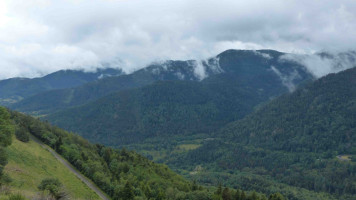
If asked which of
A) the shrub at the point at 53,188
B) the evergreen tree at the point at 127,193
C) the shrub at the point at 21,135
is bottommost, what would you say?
the evergreen tree at the point at 127,193

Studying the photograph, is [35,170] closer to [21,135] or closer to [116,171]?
[21,135]

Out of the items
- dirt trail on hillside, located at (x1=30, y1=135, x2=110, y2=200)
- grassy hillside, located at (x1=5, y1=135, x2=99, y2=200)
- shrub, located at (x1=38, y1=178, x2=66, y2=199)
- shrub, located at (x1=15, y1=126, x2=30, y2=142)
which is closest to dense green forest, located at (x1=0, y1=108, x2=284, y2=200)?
shrub, located at (x1=15, y1=126, x2=30, y2=142)

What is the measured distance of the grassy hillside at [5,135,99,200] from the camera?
71.6m

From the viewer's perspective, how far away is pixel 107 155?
12575 centimetres

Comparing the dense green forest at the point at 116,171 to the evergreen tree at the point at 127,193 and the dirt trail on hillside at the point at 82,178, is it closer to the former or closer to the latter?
the evergreen tree at the point at 127,193

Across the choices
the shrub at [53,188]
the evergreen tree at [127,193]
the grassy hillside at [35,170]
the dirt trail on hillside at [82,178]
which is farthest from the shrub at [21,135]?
the shrub at [53,188]

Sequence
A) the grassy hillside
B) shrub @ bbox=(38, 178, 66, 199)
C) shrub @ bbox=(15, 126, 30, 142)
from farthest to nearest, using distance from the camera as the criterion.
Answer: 1. shrub @ bbox=(15, 126, 30, 142)
2. the grassy hillside
3. shrub @ bbox=(38, 178, 66, 199)

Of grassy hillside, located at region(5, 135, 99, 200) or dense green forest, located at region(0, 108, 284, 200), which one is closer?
grassy hillside, located at region(5, 135, 99, 200)

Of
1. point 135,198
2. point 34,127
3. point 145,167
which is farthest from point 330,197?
point 34,127

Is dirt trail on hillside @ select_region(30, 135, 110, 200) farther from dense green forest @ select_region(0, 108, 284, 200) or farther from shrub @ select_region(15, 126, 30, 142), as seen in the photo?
shrub @ select_region(15, 126, 30, 142)

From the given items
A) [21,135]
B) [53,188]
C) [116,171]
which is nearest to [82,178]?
[116,171]

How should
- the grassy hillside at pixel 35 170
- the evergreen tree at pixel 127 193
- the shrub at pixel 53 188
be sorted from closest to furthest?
1. the shrub at pixel 53 188
2. the grassy hillside at pixel 35 170
3. the evergreen tree at pixel 127 193

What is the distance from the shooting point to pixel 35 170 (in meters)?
83.9

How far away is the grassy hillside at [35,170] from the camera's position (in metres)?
71.6
